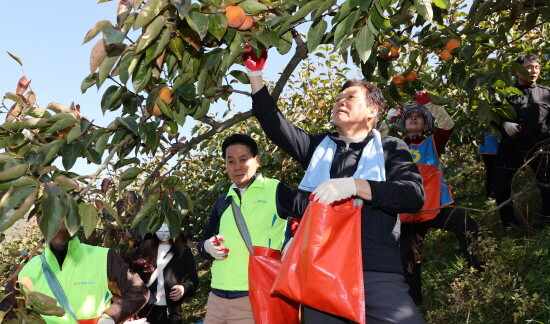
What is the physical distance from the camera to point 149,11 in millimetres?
1677

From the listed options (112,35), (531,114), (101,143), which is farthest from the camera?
(531,114)

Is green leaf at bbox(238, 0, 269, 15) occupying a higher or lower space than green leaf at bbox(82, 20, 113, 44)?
higher

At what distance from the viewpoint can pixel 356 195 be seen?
81.0 inches

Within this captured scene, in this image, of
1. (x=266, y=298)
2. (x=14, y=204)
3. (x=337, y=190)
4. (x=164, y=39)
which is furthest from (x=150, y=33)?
(x=266, y=298)

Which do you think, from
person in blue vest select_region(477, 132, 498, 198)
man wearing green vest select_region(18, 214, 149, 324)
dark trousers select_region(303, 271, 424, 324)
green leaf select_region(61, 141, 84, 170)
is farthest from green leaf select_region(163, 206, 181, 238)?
person in blue vest select_region(477, 132, 498, 198)

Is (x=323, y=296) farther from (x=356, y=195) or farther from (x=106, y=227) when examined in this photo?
(x=106, y=227)

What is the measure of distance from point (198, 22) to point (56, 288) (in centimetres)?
183

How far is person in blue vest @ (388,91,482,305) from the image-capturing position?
4.08 m

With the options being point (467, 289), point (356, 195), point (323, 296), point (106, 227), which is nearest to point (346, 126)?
point (356, 195)

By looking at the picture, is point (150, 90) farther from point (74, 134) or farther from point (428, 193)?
point (428, 193)

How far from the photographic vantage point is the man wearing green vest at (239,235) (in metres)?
3.06

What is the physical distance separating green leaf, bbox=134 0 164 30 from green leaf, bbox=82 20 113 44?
176 mm

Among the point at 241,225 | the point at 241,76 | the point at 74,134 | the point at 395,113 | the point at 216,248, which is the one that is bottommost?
the point at 216,248

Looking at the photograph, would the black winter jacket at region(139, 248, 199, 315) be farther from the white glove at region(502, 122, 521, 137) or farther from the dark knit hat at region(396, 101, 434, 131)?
the white glove at region(502, 122, 521, 137)
